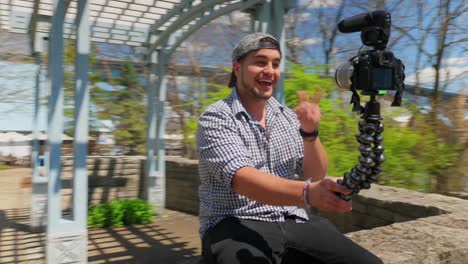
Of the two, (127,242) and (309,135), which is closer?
(309,135)

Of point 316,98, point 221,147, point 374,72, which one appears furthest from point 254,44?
point 374,72

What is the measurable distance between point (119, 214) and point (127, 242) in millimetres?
1009

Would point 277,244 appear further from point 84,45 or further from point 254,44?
point 84,45

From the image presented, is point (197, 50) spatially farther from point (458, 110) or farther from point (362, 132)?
point (362, 132)

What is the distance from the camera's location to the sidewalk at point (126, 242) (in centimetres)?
475

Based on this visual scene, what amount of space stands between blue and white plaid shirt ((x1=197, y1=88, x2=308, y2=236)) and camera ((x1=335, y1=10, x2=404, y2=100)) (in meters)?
0.43

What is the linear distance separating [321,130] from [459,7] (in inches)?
155

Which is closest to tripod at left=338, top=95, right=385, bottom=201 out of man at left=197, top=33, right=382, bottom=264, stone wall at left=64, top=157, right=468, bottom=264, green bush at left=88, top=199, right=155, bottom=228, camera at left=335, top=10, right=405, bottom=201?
camera at left=335, top=10, right=405, bottom=201

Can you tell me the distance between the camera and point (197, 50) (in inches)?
434

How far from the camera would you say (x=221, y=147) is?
1411 millimetres

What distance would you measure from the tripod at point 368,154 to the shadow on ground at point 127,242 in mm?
3329

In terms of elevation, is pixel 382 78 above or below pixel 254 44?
below

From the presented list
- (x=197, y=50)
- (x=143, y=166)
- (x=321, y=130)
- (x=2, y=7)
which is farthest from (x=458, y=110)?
(x=197, y=50)

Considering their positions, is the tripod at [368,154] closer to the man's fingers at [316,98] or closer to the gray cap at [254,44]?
the man's fingers at [316,98]
